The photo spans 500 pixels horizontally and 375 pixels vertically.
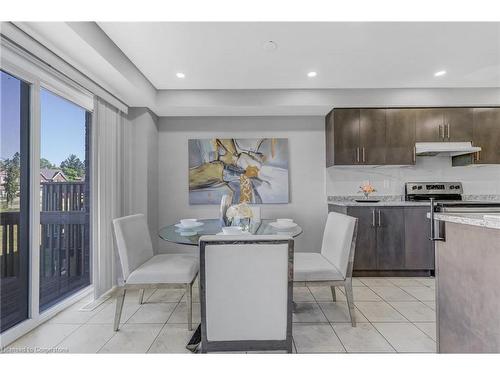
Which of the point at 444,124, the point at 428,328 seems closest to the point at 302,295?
the point at 428,328

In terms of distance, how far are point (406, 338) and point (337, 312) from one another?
1.82 ft

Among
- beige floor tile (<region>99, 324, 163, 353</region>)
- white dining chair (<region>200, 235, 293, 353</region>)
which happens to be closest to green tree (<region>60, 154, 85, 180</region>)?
beige floor tile (<region>99, 324, 163, 353</region>)

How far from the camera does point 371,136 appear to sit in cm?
345

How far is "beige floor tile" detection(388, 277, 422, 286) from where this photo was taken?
3043 millimetres

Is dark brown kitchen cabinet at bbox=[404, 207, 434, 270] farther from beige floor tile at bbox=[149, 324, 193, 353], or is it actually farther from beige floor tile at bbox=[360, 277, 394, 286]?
beige floor tile at bbox=[149, 324, 193, 353]

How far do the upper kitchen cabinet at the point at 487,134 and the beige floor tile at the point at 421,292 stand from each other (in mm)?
1854

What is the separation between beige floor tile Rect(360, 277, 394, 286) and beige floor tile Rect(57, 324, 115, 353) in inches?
106

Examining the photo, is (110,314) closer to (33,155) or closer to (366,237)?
(33,155)

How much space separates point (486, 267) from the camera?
123 centimetres

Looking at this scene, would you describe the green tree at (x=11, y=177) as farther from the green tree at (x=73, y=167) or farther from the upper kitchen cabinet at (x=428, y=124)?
the upper kitchen cabinet at (x=428, y=124)

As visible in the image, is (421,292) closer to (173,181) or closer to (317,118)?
(317,118)

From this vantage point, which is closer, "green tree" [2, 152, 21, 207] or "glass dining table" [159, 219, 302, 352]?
"glass dining table" [159, 219, 302, 352]
